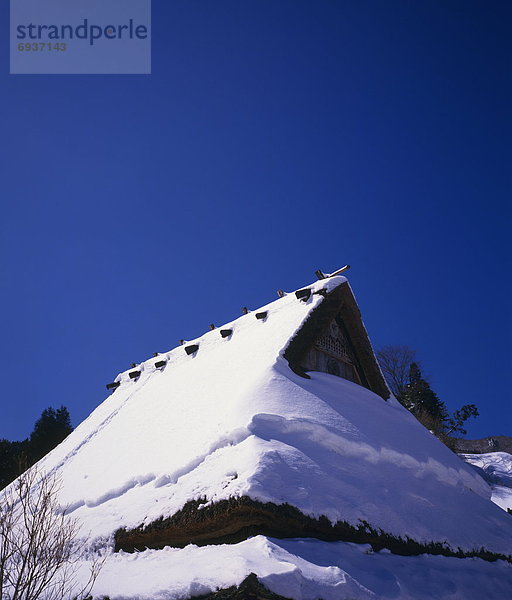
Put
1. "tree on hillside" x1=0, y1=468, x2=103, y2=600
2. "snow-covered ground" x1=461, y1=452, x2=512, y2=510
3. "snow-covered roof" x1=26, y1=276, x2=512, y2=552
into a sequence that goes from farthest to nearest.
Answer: "snow-covered ground" x1=461, y1=452, x2=512, y2=510
"snow-covered roof" x1=26, y1=276, x2=512, y2=552
"tree on hillside" x1=0, y1=468, x2=103, y2=600

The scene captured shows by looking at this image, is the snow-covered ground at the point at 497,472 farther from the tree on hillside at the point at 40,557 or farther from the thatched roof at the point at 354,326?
the tree on hillside at the point at 40,557

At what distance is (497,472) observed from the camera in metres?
23.4

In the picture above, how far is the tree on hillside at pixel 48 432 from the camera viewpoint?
61.9 feet

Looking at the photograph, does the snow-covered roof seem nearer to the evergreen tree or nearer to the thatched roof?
the thatched roof

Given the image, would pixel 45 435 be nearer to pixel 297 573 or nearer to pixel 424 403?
pixel 297 573

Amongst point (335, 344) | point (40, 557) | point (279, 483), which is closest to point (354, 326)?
point (335, 344)

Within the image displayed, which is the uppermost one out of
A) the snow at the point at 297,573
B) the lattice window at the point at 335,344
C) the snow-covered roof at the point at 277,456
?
the lattice window at the point at 335,344

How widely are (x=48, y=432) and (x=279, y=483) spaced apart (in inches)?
678

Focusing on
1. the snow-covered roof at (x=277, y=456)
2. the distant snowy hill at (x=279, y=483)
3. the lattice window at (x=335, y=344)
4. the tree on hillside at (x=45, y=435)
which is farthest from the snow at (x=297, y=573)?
the tree on hillside at (x=45, y=435)

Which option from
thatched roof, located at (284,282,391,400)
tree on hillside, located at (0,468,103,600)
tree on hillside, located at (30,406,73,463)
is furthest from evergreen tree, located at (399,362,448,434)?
tree on hillside, located at (0,468,103,600)

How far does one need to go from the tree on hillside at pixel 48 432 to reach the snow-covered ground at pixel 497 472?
18.7m

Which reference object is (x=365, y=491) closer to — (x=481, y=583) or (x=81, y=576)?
(x=481, y=583)

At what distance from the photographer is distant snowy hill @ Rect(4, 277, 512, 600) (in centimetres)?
466

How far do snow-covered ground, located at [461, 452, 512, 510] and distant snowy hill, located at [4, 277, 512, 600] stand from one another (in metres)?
12.5
